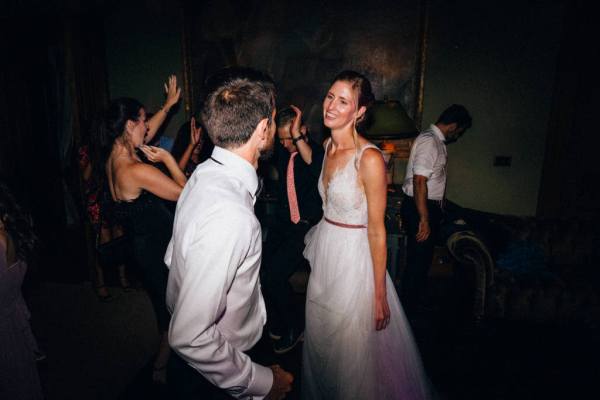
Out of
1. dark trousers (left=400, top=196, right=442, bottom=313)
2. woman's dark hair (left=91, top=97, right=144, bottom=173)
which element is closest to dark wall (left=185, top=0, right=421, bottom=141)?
dark trousers (left=400, top=196, right=442, bottom=313)

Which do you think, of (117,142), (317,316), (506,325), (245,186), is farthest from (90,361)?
(506,325)

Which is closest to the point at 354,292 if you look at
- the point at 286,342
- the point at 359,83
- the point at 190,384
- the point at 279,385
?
the point at 279,385

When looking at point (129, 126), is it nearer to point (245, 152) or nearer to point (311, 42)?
point (245, 152)

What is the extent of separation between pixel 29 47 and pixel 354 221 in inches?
189

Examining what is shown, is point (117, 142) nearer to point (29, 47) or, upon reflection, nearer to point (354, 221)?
point (354, 221)

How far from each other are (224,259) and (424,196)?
2.63 m

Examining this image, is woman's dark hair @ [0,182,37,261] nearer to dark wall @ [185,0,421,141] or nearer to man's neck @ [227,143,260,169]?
man's neck @ [227,143,260,169]

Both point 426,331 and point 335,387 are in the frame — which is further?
point 426,331

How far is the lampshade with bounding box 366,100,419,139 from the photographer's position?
3.36m

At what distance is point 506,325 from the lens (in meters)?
3.21

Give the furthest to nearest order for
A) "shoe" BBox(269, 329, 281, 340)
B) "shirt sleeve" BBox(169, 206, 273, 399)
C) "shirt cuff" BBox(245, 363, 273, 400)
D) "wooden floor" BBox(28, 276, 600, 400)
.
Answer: "shoe" BBox(269, 329, 281, 340) < "wooden floor" BBox(28, 276, 600, 400) < "shirt cuff" BBox(245, 363, 273, 400) < "shirt sleeve" BBox(169, 206, 273, 399)

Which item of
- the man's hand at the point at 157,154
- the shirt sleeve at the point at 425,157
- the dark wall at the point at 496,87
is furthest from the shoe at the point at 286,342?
the dark wall at the point at 496,87

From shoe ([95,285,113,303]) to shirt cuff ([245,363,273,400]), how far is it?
3220mm

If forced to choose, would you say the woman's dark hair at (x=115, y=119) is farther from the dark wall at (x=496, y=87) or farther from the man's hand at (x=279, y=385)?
the dark wall at (x=496, y=87)
